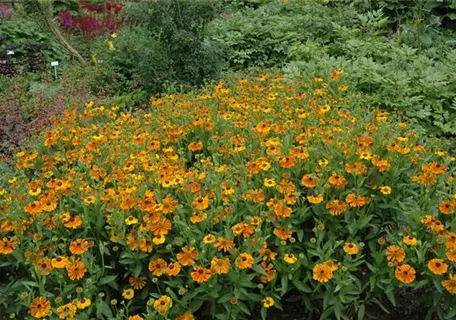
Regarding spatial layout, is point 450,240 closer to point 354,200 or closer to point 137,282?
point 354,200

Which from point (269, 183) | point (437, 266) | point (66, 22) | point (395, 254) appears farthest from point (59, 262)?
point (66, 22)

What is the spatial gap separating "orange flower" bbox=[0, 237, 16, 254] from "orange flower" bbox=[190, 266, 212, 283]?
0.73m

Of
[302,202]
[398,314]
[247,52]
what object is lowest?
[247,52]

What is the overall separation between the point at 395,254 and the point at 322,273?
295 millimetres

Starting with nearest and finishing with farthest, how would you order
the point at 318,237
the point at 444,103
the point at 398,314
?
the point at 318,237 < the point at 398,314 < the point at 444,103

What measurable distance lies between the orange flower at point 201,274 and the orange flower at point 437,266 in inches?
31.9

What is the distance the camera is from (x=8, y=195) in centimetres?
268

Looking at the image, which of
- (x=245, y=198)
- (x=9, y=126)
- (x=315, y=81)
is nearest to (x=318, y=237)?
(x=245, y=198)

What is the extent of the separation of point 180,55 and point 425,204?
311 centimetres

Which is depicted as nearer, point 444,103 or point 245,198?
point 245,198

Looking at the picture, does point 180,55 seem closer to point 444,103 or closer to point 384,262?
point 444,103

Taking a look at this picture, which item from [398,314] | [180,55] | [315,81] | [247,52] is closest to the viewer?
[398,314]

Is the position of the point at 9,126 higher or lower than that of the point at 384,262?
lower

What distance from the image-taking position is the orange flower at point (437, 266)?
2.19 meters
